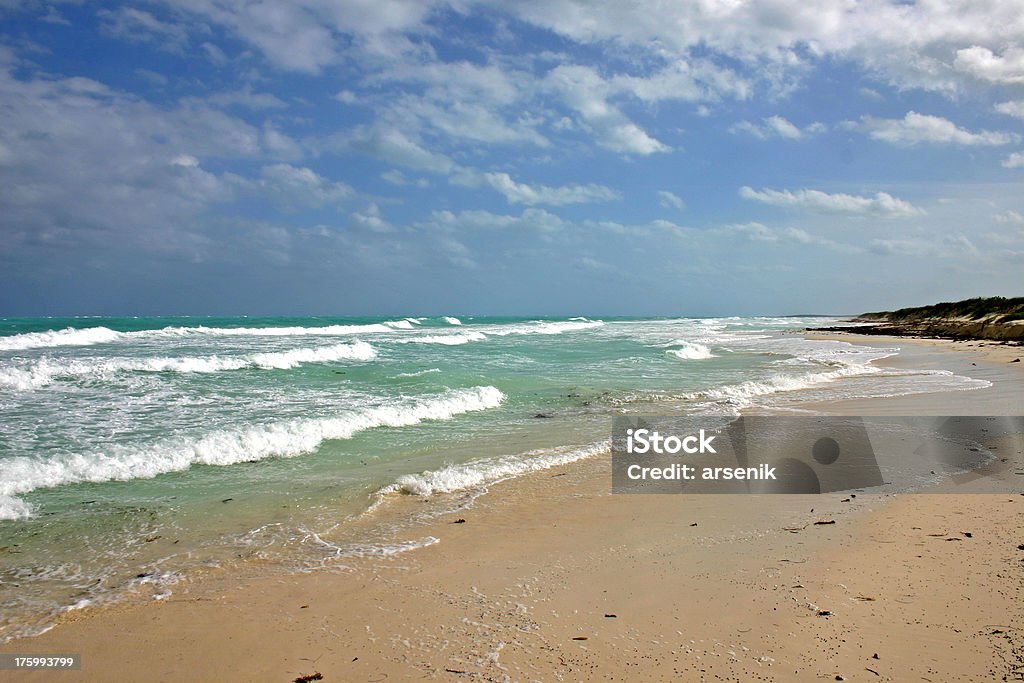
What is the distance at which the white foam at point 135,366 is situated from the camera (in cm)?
1419

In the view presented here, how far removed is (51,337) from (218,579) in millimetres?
36165

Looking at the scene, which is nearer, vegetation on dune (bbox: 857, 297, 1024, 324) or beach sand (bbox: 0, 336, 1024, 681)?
beach sand (bbox: 0, 336, 1024, 681)

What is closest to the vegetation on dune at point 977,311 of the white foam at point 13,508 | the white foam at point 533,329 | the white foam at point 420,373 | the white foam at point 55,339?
the white foam at point 533,329

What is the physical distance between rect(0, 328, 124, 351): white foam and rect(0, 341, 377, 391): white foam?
16486 mm

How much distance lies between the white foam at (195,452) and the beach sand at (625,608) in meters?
3.82

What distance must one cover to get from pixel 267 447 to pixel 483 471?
3382 millimetres

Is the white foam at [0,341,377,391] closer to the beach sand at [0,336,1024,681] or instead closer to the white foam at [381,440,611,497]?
the white foam at [381,440,611,497]

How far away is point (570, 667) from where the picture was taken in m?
3.09

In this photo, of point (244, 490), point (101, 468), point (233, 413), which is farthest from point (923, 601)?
point (233, 413)

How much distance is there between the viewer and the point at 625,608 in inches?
147

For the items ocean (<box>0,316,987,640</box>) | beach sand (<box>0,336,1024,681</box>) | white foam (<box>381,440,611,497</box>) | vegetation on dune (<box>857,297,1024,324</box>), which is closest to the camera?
beach sand (<box>0,336,1024,681</box>)

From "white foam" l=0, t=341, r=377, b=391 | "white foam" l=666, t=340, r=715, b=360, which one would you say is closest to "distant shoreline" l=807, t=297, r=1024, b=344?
"white foam" l=666, t=340, r=715, b=360

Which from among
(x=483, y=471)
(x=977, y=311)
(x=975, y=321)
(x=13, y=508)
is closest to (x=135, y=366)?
(x=13, y=508)

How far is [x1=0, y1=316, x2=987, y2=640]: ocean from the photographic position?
4797 millimetres
